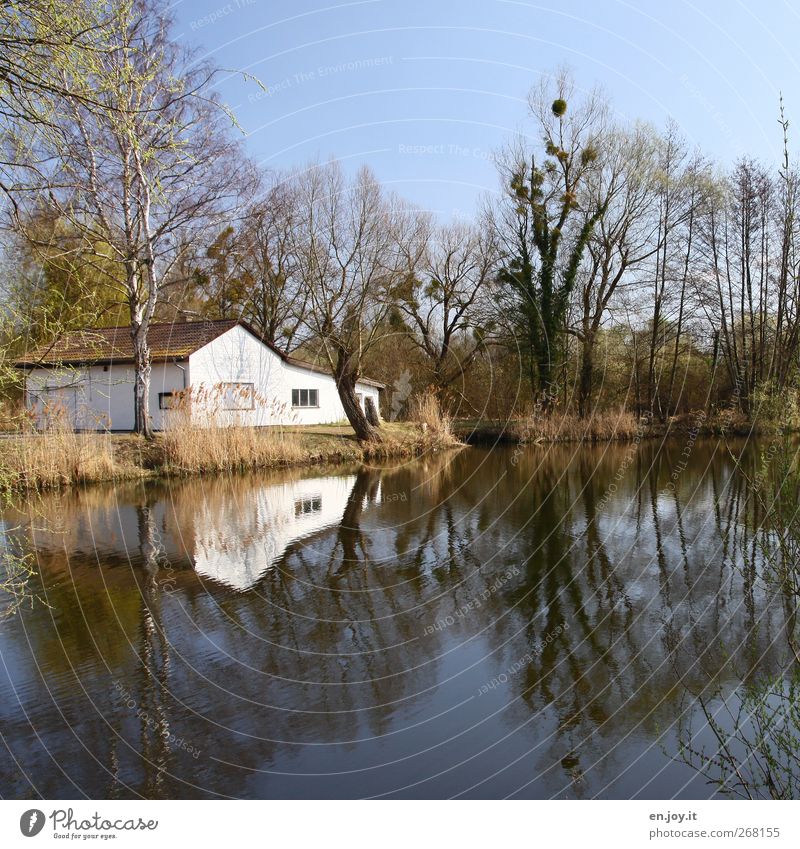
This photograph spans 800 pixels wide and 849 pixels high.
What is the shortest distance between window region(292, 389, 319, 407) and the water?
1883 cm

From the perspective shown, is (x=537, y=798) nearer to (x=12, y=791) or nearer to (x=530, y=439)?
(x=12, y=791)

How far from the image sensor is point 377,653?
21.6 feet

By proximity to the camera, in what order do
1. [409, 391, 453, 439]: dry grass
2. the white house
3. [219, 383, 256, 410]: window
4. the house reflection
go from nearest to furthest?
the house reflection < [219, 383, 256, 410]: window < the white house < [409, 391, 453, 439]: dry grass

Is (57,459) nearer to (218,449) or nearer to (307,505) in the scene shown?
(218,449)

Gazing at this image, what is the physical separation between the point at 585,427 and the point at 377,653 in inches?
883

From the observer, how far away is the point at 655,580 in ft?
28.2

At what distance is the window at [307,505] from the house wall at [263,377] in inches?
336

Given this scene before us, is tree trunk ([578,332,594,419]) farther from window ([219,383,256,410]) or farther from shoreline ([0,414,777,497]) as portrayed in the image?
window ([219,383,256,410])

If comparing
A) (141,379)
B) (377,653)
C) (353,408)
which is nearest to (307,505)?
(377,653)

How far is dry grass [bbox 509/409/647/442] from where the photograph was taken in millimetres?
27625

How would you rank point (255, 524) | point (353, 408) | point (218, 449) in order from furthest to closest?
point (353, 408)
point (218, 449)
point (255, 524)

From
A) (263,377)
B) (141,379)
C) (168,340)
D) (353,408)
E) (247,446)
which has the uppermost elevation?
(168,340)

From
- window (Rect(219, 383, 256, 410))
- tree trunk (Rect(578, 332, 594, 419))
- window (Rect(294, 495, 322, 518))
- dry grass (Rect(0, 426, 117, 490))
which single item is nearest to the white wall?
window (Rect(219, 383, 256, 410))
